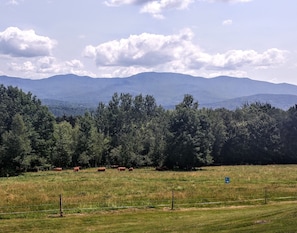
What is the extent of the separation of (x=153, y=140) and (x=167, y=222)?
7420 centimetres

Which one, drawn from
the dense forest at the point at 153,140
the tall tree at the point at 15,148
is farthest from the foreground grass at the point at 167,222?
the tall tree at the point at 15,148

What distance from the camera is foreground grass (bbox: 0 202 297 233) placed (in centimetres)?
1797

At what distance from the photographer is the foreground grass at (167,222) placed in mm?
17969

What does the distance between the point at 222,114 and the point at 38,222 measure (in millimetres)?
91494

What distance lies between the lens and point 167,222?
23.0 m

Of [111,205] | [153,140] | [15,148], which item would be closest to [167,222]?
[111,205]

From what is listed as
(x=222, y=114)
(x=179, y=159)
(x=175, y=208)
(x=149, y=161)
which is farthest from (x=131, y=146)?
(x=175, y=208)

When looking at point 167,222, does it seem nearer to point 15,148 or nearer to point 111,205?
point 111,205

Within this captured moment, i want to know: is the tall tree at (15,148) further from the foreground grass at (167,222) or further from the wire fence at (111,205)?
the foreground grass at (167,222)

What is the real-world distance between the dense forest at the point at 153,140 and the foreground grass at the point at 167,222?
57.6 metres

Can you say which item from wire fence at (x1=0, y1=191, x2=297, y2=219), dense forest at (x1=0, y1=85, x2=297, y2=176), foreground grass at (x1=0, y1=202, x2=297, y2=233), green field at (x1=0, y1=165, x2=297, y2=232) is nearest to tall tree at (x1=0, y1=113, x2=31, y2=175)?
dense forest at (x1=0, y1=85, x2=297, y2=176)

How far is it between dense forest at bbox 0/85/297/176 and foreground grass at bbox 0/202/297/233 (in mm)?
57582

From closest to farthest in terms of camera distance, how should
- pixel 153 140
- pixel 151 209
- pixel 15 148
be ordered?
pixel 151 209
pixel 15 148
pixel 153 140

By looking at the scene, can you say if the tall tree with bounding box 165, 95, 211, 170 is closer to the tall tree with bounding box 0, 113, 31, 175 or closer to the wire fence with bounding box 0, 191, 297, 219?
the tall tree with bounding box 0, 113, 31, 175
